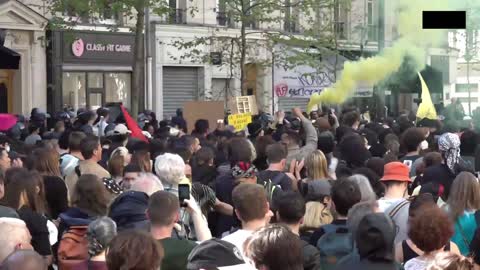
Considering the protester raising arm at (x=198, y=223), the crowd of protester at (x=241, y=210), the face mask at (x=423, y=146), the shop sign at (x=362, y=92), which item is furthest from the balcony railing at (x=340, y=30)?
the protester raising arm at (x=198, y=223)

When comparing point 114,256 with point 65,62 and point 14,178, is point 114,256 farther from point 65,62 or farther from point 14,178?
point 65,62

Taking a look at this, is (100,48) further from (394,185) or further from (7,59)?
(394,185)

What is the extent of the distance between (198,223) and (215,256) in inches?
58.2

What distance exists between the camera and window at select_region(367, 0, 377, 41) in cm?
3334

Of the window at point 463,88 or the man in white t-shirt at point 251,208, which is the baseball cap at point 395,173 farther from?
the window at point 463,88

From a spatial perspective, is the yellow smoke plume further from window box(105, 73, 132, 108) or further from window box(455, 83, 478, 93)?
window box(455, 83, 478, 93)

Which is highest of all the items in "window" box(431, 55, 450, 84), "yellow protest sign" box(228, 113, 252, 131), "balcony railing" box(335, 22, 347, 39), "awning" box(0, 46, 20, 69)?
"balcony railing" box(335, 22, 347, 39)

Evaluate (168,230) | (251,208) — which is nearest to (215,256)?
(168,230)

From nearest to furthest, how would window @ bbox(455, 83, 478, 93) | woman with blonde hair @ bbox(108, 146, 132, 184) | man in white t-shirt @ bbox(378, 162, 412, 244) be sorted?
man in white t-shirt @ bbox(378, 162, 412, 244) → woman with blonde hair @ bbox(108, 146, 132, 184) → window @ bbox(455, 83, 478, 93)

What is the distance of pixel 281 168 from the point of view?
8.68 metres

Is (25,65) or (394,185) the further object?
(25,65)

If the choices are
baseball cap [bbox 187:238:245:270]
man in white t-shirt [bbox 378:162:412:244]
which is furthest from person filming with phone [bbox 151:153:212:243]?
→ man in white t-shirt [bbox 378:162:412:244]

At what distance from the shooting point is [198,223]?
20.1ft

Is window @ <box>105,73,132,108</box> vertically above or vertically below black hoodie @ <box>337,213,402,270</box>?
above
